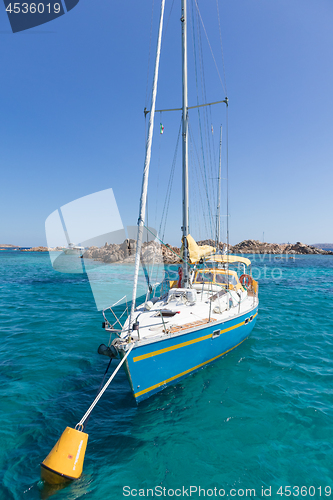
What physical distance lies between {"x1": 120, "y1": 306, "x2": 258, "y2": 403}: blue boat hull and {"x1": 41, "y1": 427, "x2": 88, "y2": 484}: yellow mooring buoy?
1.74 m

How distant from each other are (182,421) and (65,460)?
2.80 metres

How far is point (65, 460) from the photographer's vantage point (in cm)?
405

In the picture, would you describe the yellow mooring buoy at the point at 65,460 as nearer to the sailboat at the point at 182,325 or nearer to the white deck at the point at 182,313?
the sailboat at the point at 182,325

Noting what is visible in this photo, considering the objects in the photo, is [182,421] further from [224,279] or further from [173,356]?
[224,279]

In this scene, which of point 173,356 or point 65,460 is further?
point 173,356

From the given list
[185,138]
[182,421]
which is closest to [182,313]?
[182,421]

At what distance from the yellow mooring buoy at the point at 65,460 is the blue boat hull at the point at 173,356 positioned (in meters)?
1.74

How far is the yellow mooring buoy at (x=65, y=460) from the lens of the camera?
4004 mm

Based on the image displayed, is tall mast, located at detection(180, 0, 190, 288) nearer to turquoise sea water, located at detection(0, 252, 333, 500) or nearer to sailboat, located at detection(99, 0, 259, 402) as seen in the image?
sailboat, located at detection(99, 0, 259, 402)

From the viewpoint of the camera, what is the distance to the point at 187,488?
4.17m

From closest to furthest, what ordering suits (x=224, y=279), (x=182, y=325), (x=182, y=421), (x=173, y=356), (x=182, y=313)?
(x=182, y=421)
(x=173, y=356)
(x=182, y=325)
(x=182, y=313)
(x=224, y=279)

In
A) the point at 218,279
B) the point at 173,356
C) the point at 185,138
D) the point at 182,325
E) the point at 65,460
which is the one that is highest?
the point at 185,138

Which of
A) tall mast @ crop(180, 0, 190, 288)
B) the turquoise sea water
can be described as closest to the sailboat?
tall mast @ crop(180, 0, 190, 288)

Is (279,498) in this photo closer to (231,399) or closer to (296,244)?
(231,399)
